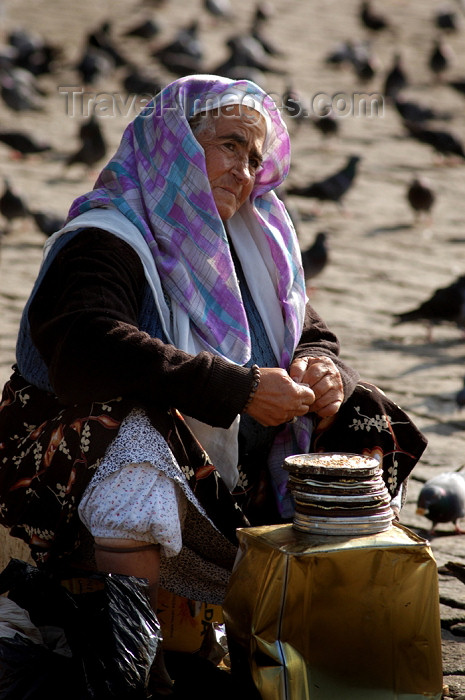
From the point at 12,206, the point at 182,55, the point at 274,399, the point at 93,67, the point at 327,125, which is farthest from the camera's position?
the point at 182,55

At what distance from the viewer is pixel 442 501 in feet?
12.3

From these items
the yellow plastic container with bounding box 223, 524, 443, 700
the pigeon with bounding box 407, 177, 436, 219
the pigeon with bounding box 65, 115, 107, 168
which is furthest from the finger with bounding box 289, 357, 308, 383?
the pigeon with bounding box 65, 115, 107, 168

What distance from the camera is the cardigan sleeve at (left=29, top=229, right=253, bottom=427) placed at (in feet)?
8.22

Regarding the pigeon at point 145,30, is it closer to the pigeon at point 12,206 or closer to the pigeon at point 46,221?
the pigeon at point 12,206

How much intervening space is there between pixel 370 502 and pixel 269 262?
3.07 ft

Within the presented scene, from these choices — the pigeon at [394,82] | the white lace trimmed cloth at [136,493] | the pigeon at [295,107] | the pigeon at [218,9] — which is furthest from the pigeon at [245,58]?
the white lace trimmed cloth at [136,493]

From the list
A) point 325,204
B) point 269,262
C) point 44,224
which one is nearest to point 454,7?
point 325,204

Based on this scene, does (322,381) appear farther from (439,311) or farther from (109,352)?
(439,311)

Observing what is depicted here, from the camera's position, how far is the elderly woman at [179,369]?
8.21 ft

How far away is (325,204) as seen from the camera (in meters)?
10.9

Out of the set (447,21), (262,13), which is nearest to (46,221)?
(262,13)

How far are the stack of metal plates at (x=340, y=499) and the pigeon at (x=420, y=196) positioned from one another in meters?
7.46

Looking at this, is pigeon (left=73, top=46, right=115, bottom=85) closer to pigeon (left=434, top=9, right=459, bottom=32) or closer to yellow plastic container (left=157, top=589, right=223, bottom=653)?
pigeon (left=434, top=9, right=459, bottom=32)

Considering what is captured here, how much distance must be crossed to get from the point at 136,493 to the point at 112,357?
0.31 m
